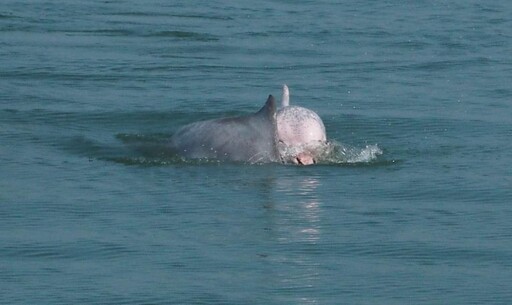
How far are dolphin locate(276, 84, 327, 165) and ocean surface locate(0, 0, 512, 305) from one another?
0.24m

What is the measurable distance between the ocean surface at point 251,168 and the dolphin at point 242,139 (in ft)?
0.48

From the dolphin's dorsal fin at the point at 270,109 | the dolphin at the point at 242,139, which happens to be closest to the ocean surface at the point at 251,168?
the dolphin at the point at 242,139

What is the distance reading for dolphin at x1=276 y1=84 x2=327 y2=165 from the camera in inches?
648

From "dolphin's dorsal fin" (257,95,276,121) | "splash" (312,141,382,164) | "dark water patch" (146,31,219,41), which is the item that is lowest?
"dark water patch" (146,31,219,41)

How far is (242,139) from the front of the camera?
16.2 m

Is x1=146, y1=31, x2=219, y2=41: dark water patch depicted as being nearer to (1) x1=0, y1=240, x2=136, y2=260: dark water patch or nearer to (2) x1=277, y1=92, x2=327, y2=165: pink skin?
(2) x1=277, y1=92, x2=327, y2=165: pink skin

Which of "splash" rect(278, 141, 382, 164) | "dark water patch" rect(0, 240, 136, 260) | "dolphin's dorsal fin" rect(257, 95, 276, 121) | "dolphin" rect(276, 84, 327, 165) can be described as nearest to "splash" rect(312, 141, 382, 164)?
"splash" rect(278, 141, 382, 164)

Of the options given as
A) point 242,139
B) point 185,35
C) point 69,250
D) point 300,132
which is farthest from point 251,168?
point 185,35

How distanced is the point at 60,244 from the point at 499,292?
135 inches

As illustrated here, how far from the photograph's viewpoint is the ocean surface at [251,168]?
41.7 ft

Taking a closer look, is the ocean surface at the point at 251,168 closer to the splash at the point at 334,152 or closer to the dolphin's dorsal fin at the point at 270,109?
the splash at the point at 334,152

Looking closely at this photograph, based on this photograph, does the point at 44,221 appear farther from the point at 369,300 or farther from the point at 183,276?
the point at 369,300

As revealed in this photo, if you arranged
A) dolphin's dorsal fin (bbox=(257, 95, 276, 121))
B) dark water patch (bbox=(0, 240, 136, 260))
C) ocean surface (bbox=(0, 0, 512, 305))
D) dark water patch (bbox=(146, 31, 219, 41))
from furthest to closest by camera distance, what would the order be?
dark water patch (bbox=(146, 31, 219, 41))
dolphin's dorsal fin (bbox=(257, 95, 276, 121))
dark water patch (bbox=(0, 240, 136, 260))
ocean surface (bbox=(0, 0, 512, 305))

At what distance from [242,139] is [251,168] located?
0.97 ft
